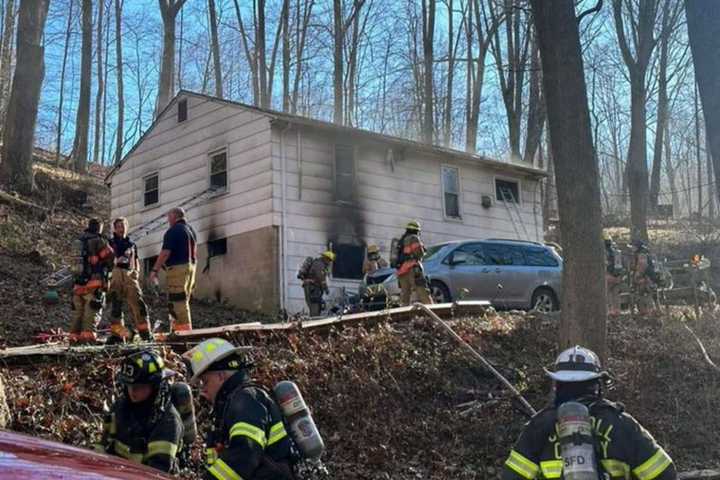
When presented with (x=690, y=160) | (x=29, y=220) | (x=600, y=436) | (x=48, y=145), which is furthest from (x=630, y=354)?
(x=690, y=160)

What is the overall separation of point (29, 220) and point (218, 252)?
15.1ft

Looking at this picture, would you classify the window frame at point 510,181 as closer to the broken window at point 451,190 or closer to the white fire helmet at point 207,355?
the broken window at point 451,190

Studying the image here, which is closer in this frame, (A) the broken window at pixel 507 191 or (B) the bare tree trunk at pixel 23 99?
(B) the bare tree trunk at pixel 23 99

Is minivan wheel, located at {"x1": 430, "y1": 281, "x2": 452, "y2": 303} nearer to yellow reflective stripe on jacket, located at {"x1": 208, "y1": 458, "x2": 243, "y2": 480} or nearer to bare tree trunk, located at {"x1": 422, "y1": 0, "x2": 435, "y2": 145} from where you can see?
yellow reflective stripe on jacket, located at {"x1": 208, "y1": 458, "x2": 243, "y2": 480}

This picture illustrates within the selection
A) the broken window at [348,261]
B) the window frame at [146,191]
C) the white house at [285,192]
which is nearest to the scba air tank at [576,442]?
the white house at [285,192]

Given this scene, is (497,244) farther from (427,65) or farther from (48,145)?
(48,145)

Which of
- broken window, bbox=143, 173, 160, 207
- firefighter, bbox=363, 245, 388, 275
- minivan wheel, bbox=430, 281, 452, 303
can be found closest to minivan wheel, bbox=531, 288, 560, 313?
minivan wheel, bbox=430, 281, 452, 303

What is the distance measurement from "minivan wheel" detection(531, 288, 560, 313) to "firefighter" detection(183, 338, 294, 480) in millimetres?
12611

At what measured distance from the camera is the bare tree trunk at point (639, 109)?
964 inches

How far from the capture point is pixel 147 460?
4.70 m

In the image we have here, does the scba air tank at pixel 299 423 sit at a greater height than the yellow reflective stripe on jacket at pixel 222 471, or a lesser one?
greater

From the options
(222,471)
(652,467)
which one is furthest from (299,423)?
(652,467)

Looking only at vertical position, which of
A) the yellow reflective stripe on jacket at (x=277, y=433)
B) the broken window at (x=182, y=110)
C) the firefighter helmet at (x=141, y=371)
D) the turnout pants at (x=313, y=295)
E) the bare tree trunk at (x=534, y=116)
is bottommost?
the yellow reflective stripe on jacket at (x=277, y=433)

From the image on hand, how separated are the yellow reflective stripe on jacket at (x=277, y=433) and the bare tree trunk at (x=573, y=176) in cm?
537
